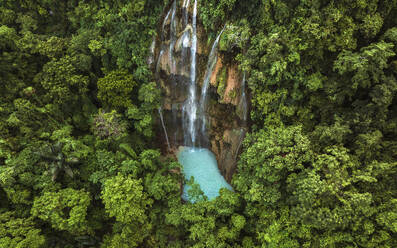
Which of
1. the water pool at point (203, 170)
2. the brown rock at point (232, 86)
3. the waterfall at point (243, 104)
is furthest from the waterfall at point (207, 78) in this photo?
the waterfall at point (243, 104)

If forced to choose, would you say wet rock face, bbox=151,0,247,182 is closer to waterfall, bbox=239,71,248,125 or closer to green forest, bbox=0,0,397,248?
waterfall, bbox=239,71,248,125

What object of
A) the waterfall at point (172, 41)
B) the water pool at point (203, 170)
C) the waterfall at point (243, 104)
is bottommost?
the water pool at point (203, 170)

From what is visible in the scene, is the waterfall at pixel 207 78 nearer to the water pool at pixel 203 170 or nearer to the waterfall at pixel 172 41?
the water pool at pixel 203 170

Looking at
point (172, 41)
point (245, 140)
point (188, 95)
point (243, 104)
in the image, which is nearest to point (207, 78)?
point (188, 95)

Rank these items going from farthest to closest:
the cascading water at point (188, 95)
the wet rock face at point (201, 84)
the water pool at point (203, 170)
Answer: the water pool at point (203, 170) < the cascading water at point (188, 95) < the wet rock face at point (201, 84)

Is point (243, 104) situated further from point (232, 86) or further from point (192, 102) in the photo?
point (192, 102)

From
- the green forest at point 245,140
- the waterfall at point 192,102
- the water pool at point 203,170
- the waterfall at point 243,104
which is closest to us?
the green forest at point 245,140
